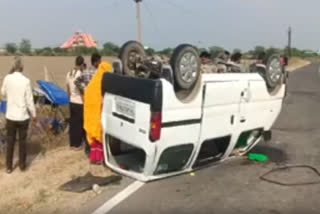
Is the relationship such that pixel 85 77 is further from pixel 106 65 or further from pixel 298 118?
pixel 298 118

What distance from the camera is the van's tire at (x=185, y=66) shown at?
6.54 m

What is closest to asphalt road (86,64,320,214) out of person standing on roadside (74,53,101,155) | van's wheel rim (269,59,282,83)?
van's wheel rim (269,59,282,83)

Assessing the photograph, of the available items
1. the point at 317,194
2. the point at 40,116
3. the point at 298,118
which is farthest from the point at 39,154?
the point at 298,118

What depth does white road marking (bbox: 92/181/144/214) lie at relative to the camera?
5512mm

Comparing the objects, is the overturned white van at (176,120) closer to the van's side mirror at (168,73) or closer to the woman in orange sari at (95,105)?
the van's side mirror at (168,73)

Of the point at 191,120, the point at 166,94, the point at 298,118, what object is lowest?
the point at 298,118

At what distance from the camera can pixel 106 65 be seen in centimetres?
747

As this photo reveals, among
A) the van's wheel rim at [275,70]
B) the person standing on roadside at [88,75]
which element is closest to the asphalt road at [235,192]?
the van's wheel rim at [275,70]

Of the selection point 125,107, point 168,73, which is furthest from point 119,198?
point 168,73

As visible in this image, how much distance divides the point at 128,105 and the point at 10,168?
2137 millimetres

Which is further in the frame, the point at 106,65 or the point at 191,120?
the point at 106,65

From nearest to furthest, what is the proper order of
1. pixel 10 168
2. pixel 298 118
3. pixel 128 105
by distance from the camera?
pixel 128 105, pixel 10 168, pixel 298 118

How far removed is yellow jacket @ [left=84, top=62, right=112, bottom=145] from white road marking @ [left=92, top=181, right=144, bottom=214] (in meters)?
1.19

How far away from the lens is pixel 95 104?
24.2 feet
